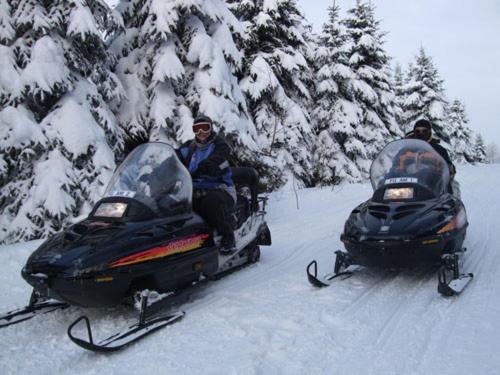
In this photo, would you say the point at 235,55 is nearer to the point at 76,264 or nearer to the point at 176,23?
the point at 176,23

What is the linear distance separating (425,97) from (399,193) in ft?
86.3

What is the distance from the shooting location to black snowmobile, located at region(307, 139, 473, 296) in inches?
186

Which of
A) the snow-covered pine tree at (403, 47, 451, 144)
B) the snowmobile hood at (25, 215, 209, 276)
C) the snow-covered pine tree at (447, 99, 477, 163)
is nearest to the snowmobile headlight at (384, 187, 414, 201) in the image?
the snowmobile hood at (25, 215, 209, 276)

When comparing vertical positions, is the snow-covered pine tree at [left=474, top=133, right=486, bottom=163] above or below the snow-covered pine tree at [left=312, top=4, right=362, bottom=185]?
below

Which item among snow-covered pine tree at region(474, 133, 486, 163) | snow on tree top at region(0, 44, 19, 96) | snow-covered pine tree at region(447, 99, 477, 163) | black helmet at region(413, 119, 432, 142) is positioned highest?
snow on tree top at region(0, 44, 19, 96)

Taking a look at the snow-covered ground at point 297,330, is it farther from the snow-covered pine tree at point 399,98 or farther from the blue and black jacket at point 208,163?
the snow-covered pine tree at point 399,98

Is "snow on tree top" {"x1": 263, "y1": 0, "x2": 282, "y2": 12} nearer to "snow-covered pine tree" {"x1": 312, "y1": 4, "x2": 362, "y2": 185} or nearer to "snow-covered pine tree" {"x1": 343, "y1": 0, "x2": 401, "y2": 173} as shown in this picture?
"snow-covered pine tree" {"x1": 312, "y1": 4, "x2": 362, "y2": 185}

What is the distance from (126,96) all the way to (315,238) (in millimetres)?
4862

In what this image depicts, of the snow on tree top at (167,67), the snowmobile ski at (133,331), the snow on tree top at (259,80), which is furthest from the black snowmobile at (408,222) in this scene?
the snow on tree top at (259,80)

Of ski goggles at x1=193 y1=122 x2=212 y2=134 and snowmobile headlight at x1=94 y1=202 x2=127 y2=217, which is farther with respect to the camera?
ski goggles at x1=193 y1=122 x2=212 y2=134

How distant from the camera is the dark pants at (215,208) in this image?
5.23 meters

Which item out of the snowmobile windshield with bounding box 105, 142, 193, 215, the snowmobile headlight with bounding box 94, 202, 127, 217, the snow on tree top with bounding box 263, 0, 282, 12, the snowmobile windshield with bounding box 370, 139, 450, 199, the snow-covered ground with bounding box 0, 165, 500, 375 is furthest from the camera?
the snow on tree top with bounding box 263, 0, 282, 12

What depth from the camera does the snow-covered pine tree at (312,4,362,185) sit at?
1802 cm

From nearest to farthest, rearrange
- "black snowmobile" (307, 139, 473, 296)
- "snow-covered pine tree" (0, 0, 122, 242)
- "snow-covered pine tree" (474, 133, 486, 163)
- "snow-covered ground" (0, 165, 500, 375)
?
"snow-covered ground" (0, 165, 500, 375) → "black snowmobile" (307, 139, 473, 296) → "snow-covered pine tree" (0, 0, 122, 242) → "snow-covered pine tree" (474, 133, 486, 163)
